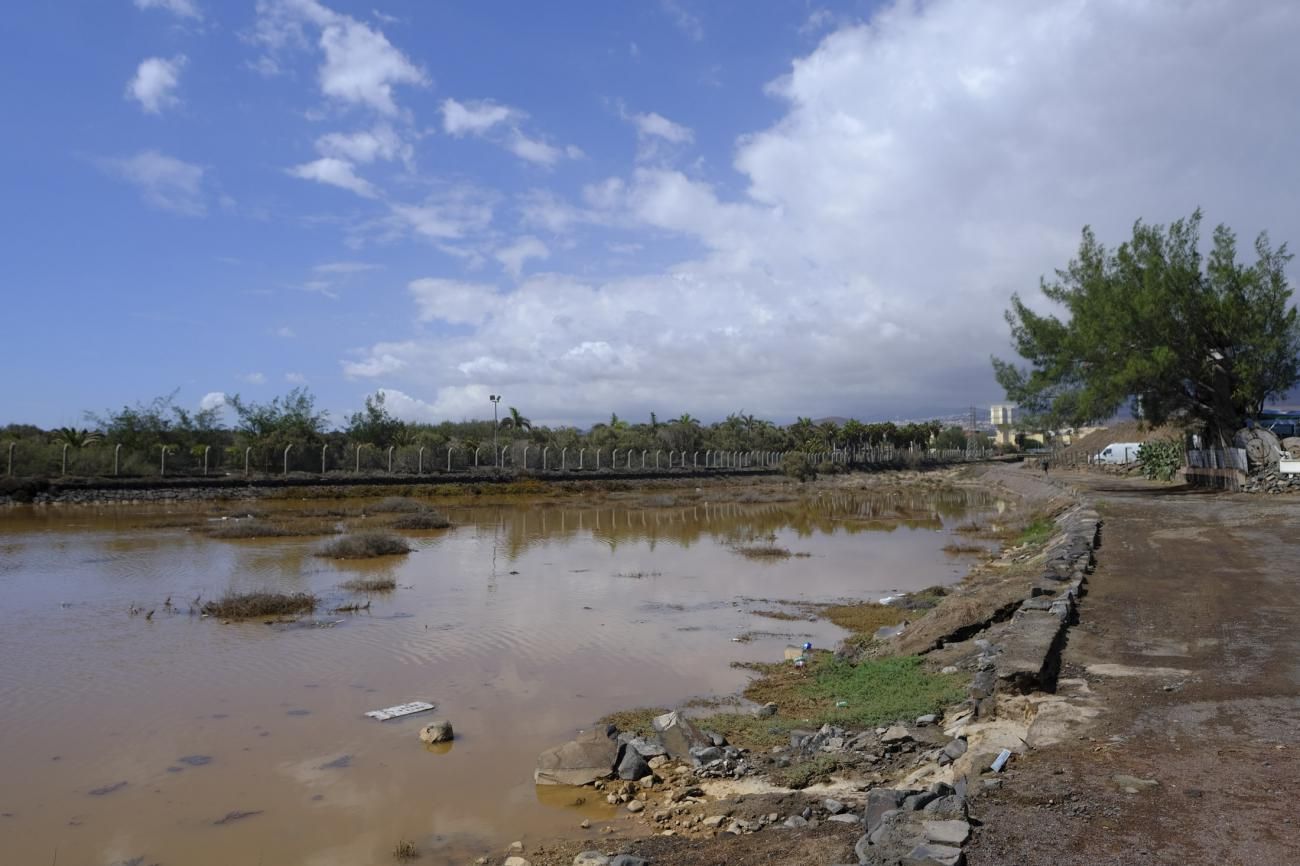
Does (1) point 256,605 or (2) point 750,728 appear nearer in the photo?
(2) point 750,728

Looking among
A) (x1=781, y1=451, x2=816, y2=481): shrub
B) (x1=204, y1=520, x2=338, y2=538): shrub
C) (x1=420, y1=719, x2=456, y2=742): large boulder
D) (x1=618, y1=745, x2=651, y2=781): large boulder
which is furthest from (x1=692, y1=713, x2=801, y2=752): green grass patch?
(x1=781, y1=451, x2=816, y2=481): shrub

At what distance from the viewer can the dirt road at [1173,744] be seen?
14.2ft

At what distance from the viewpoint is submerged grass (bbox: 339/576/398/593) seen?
17355 mm

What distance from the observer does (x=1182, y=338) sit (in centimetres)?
2873

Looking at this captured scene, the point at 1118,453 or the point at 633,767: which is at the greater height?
the point at 1118,453

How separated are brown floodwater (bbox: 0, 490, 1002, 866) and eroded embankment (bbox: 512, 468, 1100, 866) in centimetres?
67

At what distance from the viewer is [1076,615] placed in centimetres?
1015

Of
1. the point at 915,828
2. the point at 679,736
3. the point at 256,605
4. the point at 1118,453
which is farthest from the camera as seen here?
the point at 1118,453

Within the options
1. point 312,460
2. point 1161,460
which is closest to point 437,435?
point 312,460

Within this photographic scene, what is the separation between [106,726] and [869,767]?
26.6 feet

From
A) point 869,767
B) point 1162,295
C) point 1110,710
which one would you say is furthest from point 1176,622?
point 1162,295

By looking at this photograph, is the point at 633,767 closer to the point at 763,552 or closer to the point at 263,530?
the point at 763,552

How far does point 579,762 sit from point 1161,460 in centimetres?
4216

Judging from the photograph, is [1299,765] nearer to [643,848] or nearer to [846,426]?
[643,848]
